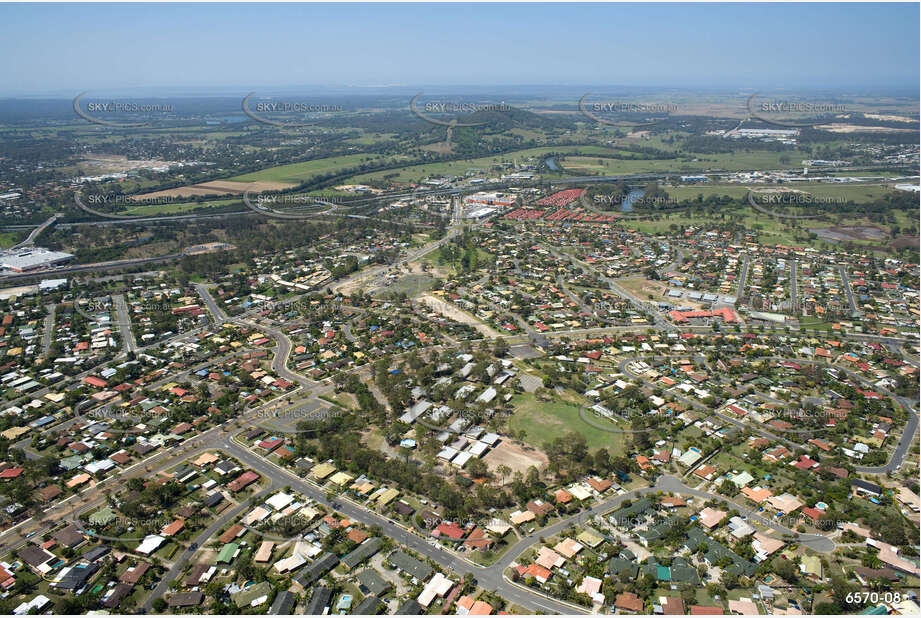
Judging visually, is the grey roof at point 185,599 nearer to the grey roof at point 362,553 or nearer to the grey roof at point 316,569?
the grey roof at point 316,569

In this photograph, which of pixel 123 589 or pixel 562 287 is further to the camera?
pixel 562 287

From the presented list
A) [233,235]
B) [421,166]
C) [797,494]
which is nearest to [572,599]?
[797,494]

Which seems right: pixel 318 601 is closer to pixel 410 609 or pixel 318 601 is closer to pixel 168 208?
pixel 410 609

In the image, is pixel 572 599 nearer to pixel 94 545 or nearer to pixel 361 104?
pixel 94 545

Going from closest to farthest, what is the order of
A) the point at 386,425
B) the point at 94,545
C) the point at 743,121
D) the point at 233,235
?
1. the point at 94,545
2. the point at 386,425
3. the point at 233,235
4. the point at 743,121

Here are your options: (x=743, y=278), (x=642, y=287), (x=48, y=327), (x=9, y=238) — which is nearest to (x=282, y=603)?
(x=48, y=327)

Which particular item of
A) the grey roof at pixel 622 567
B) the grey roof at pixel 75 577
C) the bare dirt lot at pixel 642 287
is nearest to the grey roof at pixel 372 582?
the grey roof at pixel 622 567
